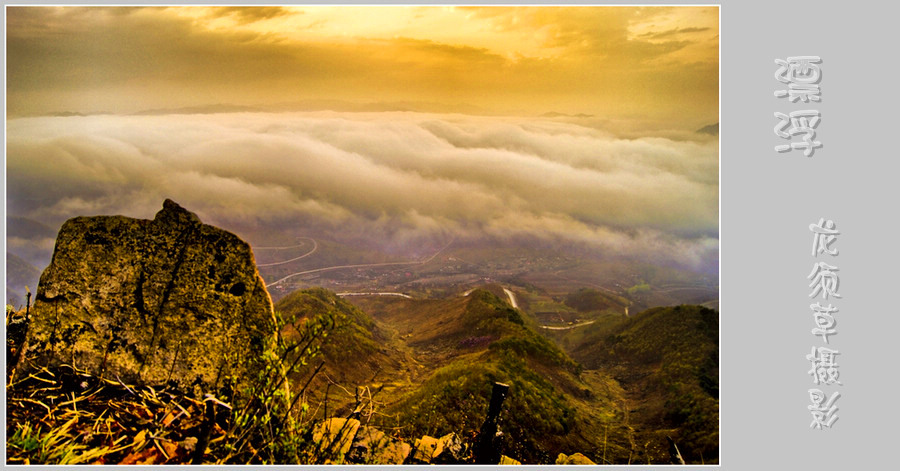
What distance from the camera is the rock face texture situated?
4.44 m

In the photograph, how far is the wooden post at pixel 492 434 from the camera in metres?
4.49

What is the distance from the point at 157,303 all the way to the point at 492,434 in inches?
111

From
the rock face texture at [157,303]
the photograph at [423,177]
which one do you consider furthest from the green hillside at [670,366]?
the rock face texture at [157,303]

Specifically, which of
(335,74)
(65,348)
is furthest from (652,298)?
(65,348)

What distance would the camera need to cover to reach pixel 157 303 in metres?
4.51

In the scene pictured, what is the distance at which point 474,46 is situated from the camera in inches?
238

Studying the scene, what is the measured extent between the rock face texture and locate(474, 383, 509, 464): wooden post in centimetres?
180

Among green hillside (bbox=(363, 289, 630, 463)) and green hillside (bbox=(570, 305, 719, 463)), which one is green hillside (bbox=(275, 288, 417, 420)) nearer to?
green hillside (bbox=(363, 289, 630, 463))

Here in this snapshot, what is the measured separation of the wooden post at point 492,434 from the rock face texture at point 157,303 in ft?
5.89

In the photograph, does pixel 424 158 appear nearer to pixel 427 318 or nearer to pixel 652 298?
pixel 427 318

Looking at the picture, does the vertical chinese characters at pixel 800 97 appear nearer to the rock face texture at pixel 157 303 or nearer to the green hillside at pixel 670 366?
the green hillside at pixel 670 366

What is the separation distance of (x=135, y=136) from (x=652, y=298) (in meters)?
6.02

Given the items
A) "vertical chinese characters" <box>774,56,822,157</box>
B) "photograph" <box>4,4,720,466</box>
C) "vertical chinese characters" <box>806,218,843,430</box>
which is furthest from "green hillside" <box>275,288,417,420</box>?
"vertical chinese characters" <box>774,56,822,157</box>

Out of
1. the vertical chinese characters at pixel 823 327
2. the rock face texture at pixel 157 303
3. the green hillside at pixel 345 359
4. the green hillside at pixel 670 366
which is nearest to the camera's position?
the rock face texture at pixel 157 303
